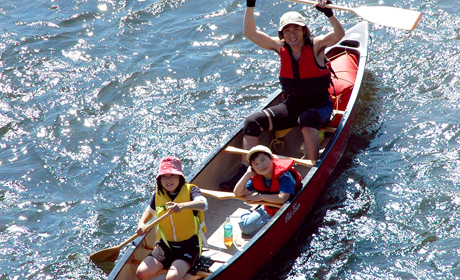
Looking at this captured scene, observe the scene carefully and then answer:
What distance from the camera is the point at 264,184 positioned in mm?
5387

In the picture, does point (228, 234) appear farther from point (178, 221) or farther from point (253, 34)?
point (253, 34)

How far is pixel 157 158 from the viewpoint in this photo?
24.0 ft

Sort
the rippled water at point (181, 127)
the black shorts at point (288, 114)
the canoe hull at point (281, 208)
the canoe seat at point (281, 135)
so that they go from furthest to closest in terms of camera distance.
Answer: the canoe seat at point (281, 135) < the black shorts at point (288, 114) < the rippled water at point (181, 127) < the canoe hull at point (281, 208)

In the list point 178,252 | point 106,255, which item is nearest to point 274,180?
point 178,252

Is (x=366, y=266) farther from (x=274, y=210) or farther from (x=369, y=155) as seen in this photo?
(x=369, y=155)

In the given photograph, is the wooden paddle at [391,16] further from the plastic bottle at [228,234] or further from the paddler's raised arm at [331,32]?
the plastic bottle at [228,234]

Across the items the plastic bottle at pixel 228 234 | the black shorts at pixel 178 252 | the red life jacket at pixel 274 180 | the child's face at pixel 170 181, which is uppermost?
the child's face at pixel 170 181

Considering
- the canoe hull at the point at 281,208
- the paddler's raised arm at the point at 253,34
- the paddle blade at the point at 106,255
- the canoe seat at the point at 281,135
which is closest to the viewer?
the canoe hull at the point at 281,208

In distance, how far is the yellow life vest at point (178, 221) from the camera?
15.7ft

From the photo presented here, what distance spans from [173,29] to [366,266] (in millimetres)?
6632

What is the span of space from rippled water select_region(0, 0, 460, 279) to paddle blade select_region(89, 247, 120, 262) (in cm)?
43

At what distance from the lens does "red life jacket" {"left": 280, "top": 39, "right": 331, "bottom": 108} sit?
6102mm

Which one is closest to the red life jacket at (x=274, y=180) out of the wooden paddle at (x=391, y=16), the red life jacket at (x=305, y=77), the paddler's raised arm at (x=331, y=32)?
the red life jacket at (x=305, y=77)

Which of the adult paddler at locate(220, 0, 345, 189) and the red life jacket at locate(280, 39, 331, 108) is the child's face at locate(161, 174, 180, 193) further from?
the red life jacket at locate(280, 39, 331, 108)
